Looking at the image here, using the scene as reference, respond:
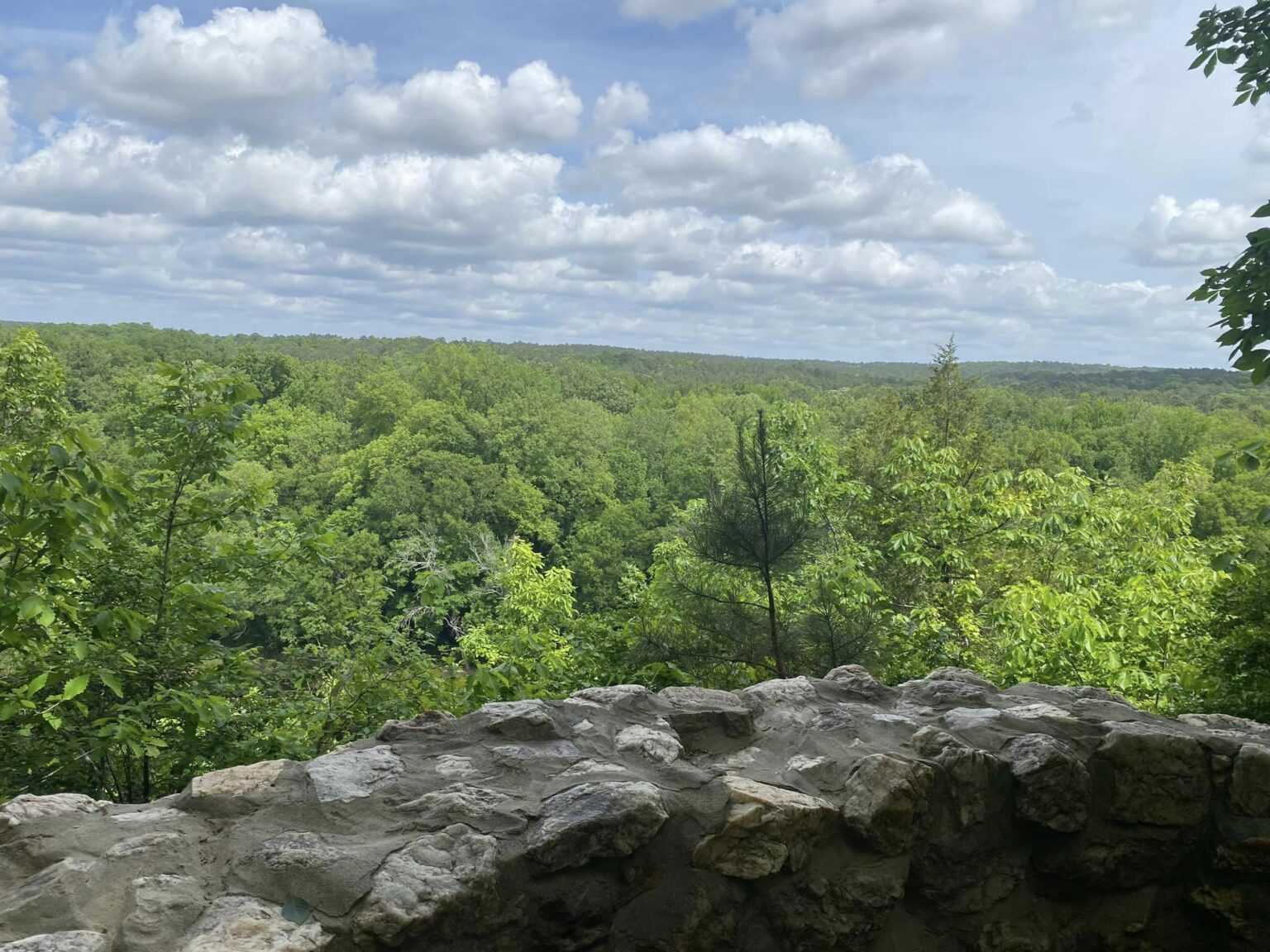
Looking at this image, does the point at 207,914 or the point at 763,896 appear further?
the point at 763,896

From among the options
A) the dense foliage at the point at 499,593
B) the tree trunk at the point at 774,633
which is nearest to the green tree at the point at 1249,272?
the dense foliage at the point at 499,593

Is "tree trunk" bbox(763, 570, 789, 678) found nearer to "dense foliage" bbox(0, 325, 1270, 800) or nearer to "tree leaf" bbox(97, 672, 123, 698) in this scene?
"dense foliage" bbox(0, 325, 1270, 800)

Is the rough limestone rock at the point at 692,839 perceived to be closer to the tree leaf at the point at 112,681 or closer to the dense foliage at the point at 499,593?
the tree leaf at the point at 112,681

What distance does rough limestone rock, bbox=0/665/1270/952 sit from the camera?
175 cm

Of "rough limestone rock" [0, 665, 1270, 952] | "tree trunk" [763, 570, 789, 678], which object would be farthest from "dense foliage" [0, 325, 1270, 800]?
"rough limestone rock" [0, 665, 1270, 952]

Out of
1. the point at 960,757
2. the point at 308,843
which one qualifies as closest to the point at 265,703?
the point at 308,843

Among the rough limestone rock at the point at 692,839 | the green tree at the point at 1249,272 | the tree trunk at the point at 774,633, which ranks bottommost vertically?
the tree trunk at the point at 774,633

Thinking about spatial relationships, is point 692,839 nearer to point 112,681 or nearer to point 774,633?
point 112,681

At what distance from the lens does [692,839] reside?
2111 mm

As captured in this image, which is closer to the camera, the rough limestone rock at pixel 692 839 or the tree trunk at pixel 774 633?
the rough limestone rock at pixel 692 839

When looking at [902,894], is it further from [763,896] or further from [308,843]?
[308,843]

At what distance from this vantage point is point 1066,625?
655 centimetres

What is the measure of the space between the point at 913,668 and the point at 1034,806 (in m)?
6.26

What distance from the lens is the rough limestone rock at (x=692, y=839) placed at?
5.76 feet
